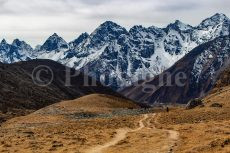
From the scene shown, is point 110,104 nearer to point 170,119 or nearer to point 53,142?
point 170,119

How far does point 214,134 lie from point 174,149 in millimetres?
10869

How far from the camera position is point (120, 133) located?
217ft

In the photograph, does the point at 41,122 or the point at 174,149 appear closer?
the point at 174,149

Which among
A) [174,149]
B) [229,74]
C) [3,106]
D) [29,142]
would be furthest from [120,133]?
[3,106]

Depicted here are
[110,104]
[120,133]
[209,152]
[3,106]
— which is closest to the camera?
[209,152]

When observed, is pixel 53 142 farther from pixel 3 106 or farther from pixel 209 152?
pixel 3 106

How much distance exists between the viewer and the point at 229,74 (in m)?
176

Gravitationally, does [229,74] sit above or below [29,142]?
above

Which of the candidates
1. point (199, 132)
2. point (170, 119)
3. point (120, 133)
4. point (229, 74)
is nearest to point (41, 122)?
point (170, 119)

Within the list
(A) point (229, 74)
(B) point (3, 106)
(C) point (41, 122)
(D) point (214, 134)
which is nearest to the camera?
(D) point (214, 134)

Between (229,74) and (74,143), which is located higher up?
(229,74)

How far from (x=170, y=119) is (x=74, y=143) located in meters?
31.2

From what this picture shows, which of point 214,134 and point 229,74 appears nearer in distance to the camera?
point 214,134

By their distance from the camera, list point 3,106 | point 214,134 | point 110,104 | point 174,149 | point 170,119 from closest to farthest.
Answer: point 174,149, point 214,134, point 170,119, point 110,104, point 3,106
